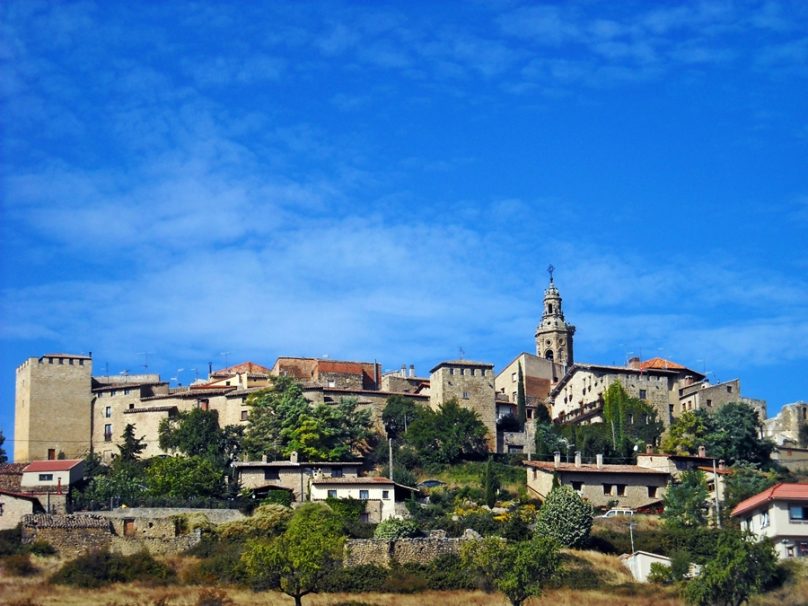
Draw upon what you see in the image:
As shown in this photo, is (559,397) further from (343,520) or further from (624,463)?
(343,520)

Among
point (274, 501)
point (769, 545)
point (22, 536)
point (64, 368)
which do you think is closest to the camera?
point (769, 545)

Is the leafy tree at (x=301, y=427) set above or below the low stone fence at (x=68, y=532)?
above

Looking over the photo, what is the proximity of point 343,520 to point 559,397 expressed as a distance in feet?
107

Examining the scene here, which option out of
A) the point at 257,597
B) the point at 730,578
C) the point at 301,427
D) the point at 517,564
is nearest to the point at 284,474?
the point at 301,427

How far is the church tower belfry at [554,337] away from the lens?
116 m

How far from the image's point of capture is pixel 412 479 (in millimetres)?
82688

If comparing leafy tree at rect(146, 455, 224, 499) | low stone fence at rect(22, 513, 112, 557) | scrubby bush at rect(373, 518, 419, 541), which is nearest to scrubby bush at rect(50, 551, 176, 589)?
low stone fence at rect(22, 513, 112, 557)

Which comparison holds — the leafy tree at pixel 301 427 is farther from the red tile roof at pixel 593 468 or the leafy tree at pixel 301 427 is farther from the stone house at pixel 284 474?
the red tile roof at pixel 593 468

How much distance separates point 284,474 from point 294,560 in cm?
2059

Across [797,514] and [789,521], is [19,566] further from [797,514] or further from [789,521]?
[797,514]

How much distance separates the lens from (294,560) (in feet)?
198

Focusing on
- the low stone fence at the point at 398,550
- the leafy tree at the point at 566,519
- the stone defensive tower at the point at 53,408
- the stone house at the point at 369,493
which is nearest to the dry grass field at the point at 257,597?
the low stone fence at the point at 398,550

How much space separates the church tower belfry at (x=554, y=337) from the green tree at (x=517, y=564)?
5105 centimetres

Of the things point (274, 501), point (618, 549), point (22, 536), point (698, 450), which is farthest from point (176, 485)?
point (698, 450)
